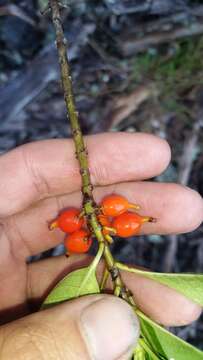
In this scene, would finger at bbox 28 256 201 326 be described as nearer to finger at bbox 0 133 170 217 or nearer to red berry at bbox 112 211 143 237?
finger at bbox 0 133 170 217

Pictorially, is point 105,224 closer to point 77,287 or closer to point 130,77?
point 77,287

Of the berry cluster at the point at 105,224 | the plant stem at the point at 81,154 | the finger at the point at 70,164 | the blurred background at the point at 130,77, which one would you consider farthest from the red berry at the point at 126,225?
the blurred background at the point at 130,77

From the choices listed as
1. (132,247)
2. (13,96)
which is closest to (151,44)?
(13,96)

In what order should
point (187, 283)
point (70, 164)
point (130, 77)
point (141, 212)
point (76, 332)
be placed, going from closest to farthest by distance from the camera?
point (76, 332), point (187, 283), point (70, 164), point (141, 212), point (130, 77)

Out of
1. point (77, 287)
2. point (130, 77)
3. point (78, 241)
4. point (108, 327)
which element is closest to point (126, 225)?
point (78, 241)

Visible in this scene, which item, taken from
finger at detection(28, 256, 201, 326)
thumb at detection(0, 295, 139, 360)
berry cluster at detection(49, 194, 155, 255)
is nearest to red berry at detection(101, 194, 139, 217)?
berry cluster at detection(49, 194, 155, 255)

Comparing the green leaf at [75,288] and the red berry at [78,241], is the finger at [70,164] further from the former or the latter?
the green leaf at [75,288]

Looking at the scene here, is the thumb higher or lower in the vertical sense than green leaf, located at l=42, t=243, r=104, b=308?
lower
